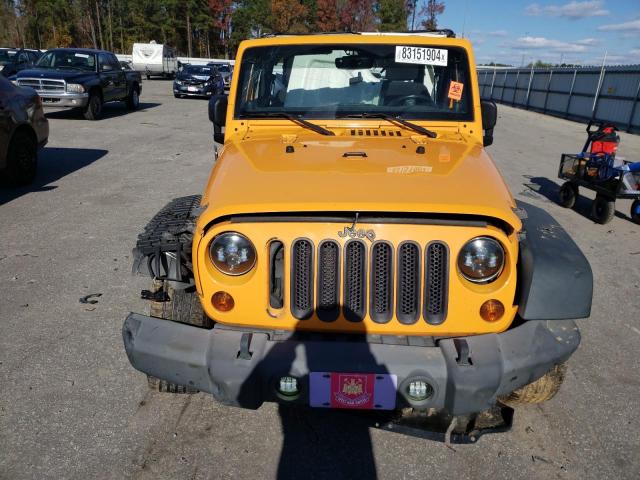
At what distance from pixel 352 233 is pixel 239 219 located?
1.71 ft

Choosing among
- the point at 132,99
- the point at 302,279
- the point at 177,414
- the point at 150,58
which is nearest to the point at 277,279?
the point at 302,279

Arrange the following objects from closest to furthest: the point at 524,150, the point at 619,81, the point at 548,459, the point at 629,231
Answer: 1. the point at 548,459
2. the point at 629,231
3. the point at 524,150
4. the point at 619,81

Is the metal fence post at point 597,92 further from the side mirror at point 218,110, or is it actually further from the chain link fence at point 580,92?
the side mirror at point 218,110

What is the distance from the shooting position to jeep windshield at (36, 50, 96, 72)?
47.6 ft

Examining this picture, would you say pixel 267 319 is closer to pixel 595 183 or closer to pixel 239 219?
pixel 239 219

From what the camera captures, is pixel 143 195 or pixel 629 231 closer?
pixel 629 231

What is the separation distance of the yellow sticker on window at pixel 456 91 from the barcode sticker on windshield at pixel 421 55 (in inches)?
7.2

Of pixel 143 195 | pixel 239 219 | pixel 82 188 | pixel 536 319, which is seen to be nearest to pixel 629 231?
pixel 536 319

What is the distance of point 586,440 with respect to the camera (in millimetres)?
2756

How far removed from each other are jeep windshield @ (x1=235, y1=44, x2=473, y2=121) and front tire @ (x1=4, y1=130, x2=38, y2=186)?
16.5ft

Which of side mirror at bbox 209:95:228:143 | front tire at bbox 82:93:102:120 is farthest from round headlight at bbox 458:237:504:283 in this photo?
front tire at bbox 82:93:102:120

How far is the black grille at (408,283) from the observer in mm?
2312

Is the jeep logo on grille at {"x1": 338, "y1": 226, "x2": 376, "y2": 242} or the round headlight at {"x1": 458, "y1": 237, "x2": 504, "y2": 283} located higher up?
the jeep logo on grille at {"x1": 338, "y1": 226, "x2": 376, "y2": 242}

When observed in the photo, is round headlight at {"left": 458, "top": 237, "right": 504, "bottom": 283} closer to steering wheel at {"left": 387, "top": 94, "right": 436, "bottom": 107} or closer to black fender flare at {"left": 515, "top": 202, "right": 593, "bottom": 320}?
black fender flare at {"left": 515, "top": 202, "right": 593, "bottom": 320}
